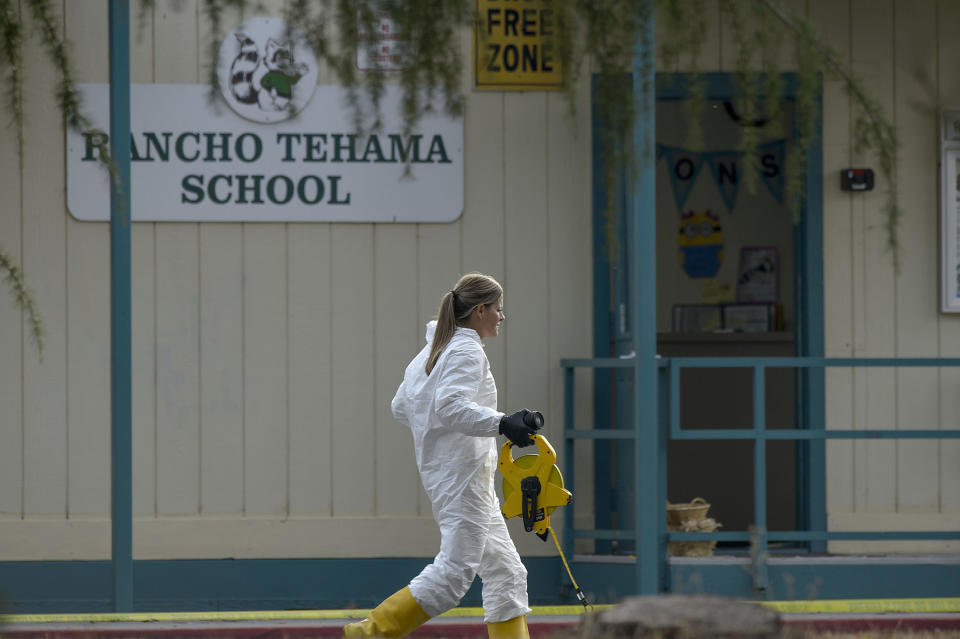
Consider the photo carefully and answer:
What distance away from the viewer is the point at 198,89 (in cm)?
733

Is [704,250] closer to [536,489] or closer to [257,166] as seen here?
[257,166]

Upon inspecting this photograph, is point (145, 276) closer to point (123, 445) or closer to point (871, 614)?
point (123, 445)

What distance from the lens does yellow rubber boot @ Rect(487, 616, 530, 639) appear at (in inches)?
208

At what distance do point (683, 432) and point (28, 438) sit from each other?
3841 millimetres

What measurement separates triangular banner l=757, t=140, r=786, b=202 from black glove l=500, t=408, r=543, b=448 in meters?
4.32

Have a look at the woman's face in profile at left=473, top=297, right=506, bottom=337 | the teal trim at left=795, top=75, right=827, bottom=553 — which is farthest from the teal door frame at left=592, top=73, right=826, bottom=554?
the woman's face in profile at left=473, top=297, right=506, bottom=337

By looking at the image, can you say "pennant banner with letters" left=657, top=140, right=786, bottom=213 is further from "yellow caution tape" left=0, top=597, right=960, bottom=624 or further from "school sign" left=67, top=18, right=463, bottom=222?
"yellow caution tape" left=0, top=597, right=960, bottom=624

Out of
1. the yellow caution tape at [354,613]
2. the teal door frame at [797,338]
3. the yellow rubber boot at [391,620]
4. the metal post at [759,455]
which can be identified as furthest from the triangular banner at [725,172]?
the yellow rubber boot at [391,620]

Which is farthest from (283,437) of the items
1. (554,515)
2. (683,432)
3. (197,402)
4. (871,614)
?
(871,614)

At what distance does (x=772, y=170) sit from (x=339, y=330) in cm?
355

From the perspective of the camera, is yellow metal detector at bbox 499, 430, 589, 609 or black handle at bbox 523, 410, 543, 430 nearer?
black handle at bbox 523, 410, 543, 430

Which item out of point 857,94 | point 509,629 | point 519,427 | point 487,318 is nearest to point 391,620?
point 509,629

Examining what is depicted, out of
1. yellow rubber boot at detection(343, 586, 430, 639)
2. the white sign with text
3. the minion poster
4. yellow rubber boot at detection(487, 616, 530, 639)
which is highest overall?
the white sign with text

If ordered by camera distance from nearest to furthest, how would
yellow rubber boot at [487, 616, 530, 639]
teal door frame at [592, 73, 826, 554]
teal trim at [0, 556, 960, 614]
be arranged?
yellow rubber boot at [487, 616, 530, 639], teal trim at [0, 556, 960, 614], teal door frame at [592, 73, 826, 554]
